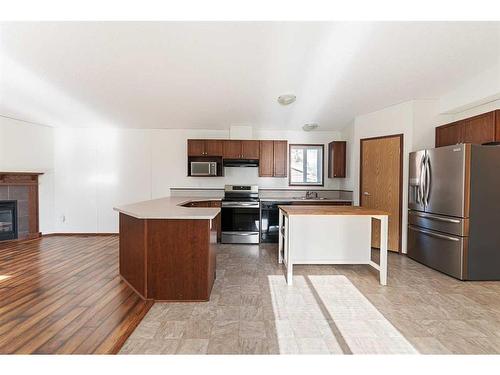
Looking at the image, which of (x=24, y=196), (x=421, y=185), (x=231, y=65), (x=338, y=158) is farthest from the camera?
(x=338, y=158)

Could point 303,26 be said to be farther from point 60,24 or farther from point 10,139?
point 10,139

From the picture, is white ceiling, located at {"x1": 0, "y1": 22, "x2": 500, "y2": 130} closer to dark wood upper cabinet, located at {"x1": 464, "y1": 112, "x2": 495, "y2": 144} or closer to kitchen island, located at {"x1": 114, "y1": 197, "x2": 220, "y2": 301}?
dark wood upper cabinet, located at {"x1": 464, "y1": 112, "x2": 495, "y2": 144}

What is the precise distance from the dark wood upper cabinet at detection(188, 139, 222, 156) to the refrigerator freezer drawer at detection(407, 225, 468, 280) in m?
3.61

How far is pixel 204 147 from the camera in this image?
5055 mm

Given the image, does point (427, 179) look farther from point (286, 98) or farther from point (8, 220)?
point (8, 220)

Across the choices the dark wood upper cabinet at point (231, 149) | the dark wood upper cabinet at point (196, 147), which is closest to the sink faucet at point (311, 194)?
the dark wood upper cabinet at point (231, 149)

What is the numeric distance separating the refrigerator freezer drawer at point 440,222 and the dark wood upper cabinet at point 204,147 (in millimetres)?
3502

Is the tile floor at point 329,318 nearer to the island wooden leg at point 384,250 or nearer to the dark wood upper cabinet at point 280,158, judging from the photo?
the island wooden leg at point 384,250

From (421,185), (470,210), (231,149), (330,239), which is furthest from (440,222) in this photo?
(231,149)

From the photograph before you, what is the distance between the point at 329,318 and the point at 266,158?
3438mm

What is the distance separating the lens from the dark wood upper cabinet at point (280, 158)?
16.9 ft

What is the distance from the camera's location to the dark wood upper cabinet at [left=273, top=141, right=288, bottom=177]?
5.14m

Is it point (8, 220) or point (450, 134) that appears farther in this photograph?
point (8, 220)
